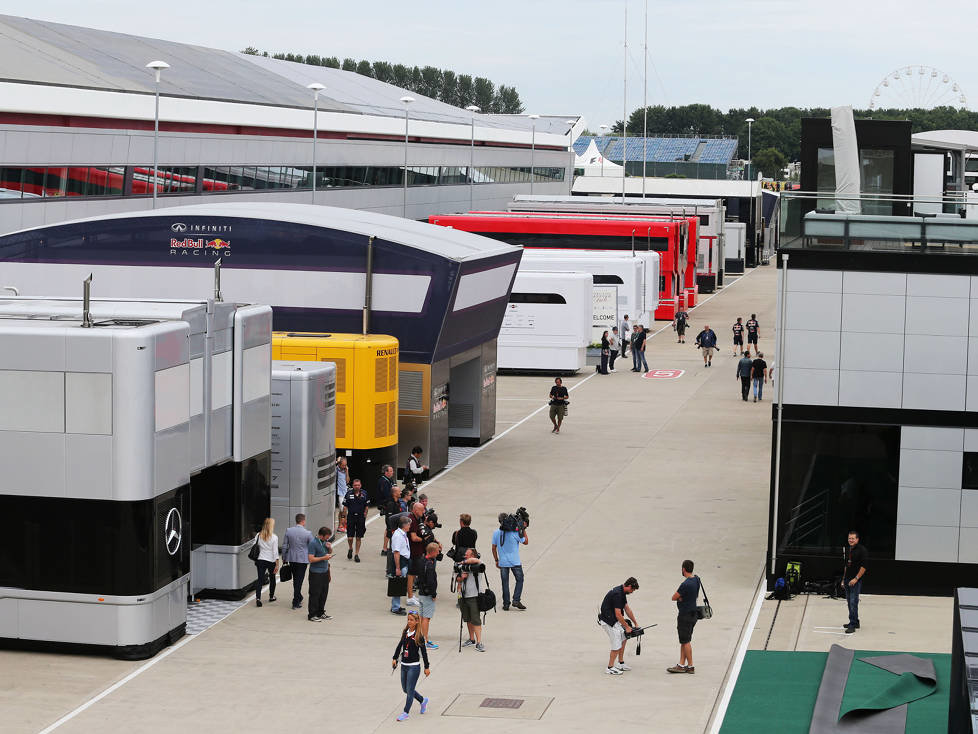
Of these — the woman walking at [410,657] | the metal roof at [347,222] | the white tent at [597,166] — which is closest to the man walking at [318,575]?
the woman walking at [410,657]

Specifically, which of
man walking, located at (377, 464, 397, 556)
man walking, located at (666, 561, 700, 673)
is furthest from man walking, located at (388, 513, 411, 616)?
man walking, located at (666, 561, 700, 673)

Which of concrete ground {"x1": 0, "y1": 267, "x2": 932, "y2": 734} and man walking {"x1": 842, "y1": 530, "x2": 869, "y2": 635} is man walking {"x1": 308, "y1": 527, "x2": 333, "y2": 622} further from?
man walking {"x1": 842, "y1": 530, "x2": 869, "y2": 635}

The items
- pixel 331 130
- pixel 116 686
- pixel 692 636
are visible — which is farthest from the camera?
pixel 331 130

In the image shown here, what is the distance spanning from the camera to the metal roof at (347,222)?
27108 mm

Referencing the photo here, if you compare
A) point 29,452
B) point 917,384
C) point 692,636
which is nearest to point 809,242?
point 917,384

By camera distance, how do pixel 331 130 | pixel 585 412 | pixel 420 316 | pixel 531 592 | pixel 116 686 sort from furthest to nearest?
pixel 331 130 → pixel 585 412 → pixel 420 316 → pixel 531 592 → pixel 116 686

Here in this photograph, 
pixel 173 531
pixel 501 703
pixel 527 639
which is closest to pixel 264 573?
pixel 173 531

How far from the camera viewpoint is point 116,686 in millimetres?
15773

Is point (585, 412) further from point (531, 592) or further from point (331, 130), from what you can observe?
point (331, 130)

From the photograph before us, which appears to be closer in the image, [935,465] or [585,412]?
[935,465]

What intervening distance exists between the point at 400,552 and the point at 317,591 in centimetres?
112

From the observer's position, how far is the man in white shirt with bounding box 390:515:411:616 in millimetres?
18609

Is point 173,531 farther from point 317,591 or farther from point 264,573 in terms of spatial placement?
point 264,573

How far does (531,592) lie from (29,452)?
695 centimetres
